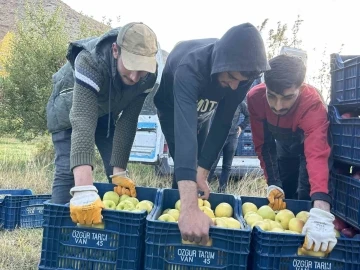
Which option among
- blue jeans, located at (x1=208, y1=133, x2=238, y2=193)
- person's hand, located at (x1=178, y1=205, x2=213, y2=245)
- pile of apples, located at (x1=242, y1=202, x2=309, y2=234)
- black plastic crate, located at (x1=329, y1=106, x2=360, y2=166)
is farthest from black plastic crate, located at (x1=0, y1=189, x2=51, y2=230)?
black plastic crate, located at (x1=329, y1=106, x2=360, y2=166)

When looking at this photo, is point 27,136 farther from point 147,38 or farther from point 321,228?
point 321,228

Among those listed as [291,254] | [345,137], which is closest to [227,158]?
[345,137]

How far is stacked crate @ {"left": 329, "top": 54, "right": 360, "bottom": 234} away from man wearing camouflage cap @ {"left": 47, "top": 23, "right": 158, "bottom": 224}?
4.26 feet

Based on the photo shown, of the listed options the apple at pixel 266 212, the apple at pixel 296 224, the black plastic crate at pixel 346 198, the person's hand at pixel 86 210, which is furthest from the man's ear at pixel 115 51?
the black plastic crate at pixel 346 198

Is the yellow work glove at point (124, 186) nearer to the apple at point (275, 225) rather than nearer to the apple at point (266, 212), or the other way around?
the apple at point (266, 212)

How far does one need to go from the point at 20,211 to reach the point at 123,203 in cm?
220

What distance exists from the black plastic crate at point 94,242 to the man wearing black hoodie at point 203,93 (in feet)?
0.85

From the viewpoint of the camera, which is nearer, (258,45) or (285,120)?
(258,45)

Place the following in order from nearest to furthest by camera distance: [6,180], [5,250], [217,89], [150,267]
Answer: [150,267]
[217,89]
[5,250]
[6,180]

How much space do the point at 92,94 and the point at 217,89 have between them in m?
0.89

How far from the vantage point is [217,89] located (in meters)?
2.97

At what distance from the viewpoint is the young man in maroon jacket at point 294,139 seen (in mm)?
2275

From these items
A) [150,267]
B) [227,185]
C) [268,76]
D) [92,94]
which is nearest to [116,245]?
[150,267]

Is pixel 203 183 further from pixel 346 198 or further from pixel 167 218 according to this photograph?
pixel 346 198
